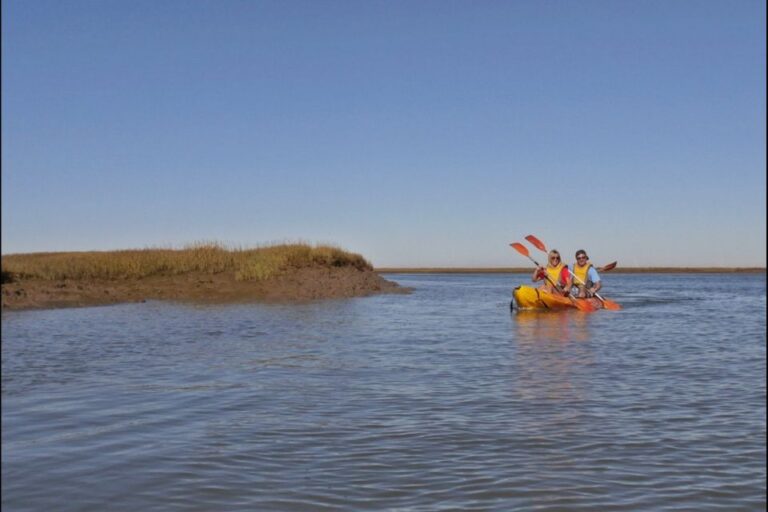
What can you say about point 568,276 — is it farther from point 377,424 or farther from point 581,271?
point 377,424

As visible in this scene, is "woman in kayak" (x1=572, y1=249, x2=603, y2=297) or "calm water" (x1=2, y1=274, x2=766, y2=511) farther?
"woman in kayak" (x1=572, y1=249, x2=603, y2=297)

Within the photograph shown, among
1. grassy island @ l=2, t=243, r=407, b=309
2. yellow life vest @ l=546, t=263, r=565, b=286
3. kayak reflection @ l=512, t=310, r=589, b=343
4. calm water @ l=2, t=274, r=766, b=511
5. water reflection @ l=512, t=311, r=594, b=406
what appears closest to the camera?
calm water @ l=2, t=274, r=766, b=511

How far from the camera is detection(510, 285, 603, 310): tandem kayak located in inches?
914

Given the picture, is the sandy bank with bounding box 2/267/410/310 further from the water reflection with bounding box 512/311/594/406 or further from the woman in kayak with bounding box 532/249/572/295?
the water reflection with bounding box 512/311/594/406

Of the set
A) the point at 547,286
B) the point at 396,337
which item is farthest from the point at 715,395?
the point at 547,286

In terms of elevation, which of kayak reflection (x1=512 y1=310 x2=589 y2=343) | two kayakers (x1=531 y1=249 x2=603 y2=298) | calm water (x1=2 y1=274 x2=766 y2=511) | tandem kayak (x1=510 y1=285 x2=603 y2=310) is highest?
two kayakers (x1=531 y1=249 x2=603 y2=298)

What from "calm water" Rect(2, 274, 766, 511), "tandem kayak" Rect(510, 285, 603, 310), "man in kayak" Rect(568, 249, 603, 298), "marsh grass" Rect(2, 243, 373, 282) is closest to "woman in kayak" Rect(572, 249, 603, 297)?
"man in kayak" Rect(568, 249, 603, 298)

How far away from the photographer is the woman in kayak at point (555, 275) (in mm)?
24328

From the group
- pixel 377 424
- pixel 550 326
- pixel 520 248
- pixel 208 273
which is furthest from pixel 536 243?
pixel 377 424

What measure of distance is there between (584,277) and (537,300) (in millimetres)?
2502

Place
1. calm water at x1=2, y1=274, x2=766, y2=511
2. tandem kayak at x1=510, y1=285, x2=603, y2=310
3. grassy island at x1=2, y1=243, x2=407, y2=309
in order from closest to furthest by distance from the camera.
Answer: calm water at x1=2, y1=274, x2=766, y2=511, tandem kayak at x1=510, y1=285, x2=603, y2=310, grassy island at x1=2, y1=243, x2=407, y2=309

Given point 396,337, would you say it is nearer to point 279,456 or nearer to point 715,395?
point 715,395

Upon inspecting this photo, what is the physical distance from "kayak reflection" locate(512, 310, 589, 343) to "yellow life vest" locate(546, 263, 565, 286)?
4.03ft

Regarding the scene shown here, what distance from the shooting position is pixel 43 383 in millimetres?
8695
